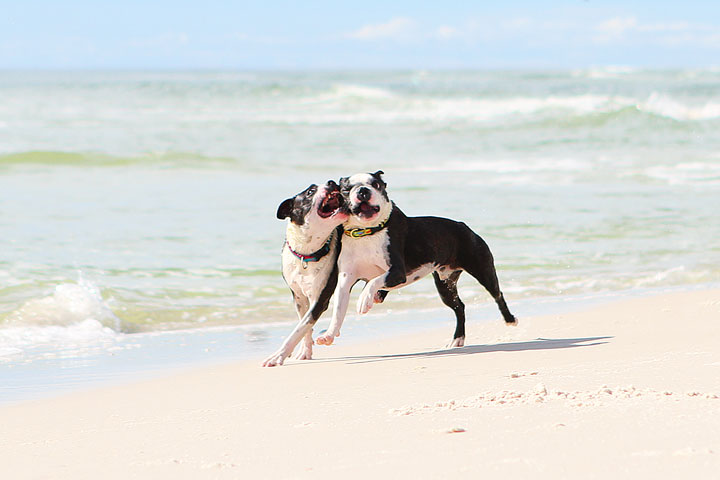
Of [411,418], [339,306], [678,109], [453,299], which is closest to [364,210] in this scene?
[339,306]

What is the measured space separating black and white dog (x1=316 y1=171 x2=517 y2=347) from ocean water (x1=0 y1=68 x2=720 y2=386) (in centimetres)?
106

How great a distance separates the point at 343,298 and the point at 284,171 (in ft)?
49.5

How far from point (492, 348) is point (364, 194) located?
1274 millimetres

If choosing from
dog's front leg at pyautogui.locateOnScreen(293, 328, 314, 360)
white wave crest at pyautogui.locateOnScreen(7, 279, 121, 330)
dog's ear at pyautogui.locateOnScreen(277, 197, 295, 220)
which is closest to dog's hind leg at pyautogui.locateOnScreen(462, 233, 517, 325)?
dog's front leg at pyautogui.locateOnScreen(293, 328, 314, 360)

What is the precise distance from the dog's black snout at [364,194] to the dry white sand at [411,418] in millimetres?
906

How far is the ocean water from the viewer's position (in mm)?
7633

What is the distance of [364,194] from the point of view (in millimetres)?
5359

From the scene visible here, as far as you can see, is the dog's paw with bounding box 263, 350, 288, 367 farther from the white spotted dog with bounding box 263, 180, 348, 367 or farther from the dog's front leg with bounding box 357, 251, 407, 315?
the dog's front leg with bounding box 357, 251, 407, 315

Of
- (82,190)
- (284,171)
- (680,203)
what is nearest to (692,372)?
(680,203)

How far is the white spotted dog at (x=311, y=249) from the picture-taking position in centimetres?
536

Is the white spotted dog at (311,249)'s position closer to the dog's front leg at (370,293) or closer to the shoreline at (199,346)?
the dog's front leg at (370,293)

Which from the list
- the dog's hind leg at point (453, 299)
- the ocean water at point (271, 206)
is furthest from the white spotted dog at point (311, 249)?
the dog's hind leg at point (453, 299)

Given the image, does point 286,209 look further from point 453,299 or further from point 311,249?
point 453,299

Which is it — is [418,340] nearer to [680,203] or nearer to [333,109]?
[680,203]
